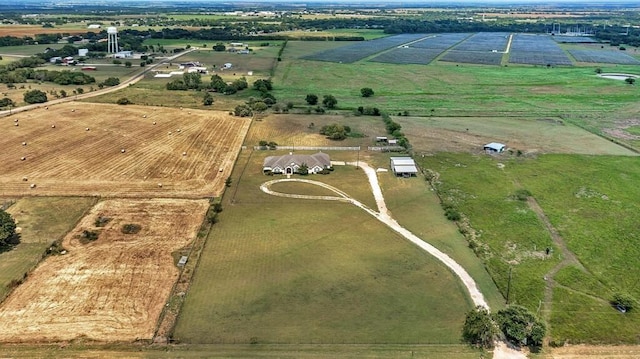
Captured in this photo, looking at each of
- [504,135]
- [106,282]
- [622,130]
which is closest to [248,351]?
[106,282]

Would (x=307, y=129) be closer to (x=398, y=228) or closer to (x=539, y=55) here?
(x=398, y=228)

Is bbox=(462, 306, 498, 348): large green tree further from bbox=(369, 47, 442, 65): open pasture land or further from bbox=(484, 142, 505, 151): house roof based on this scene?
bbox=(369, 47, 442, 65): open pasture land

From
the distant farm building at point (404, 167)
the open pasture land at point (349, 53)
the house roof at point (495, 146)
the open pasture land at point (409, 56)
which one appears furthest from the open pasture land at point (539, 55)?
the distant farm building at point (404, 167)

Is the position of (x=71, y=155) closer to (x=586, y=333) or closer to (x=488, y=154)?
(x=488, y=154)

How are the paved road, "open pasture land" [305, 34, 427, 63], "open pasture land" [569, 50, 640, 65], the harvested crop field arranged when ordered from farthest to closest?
"open pasture land" [569, 50, 640, 65], "open pasture land" [305, 34, 427, 63], the paved road, the harvested crop field

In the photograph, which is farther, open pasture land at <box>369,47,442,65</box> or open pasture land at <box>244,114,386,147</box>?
open pasture land at <box>369,47,442,65</box>

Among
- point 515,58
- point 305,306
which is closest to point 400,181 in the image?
point 305,306

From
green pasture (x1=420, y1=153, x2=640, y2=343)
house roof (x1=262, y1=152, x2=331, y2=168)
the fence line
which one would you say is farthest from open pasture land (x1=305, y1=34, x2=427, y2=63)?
house roof (x1=262, y1=152, x2=331, y2=168)
